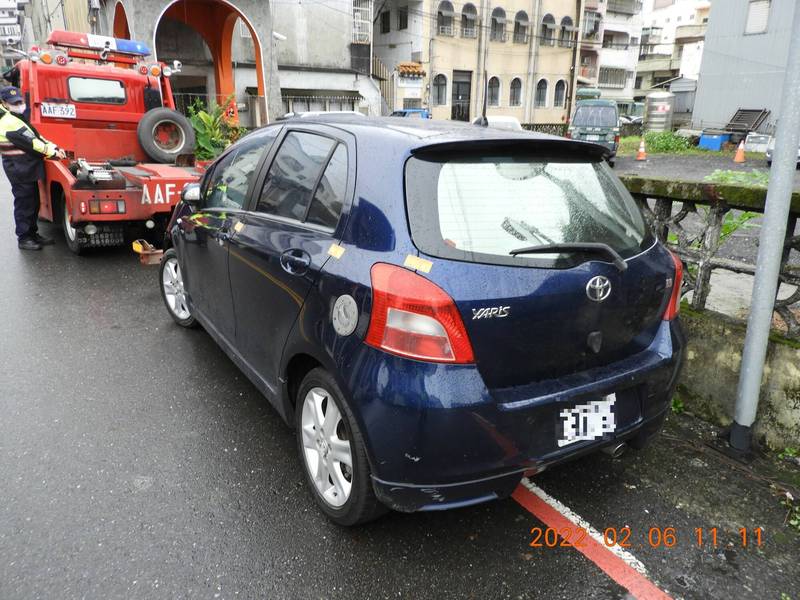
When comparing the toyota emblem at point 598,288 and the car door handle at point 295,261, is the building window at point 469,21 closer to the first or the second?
the car door handle at point 295,261

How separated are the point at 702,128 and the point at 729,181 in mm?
29611

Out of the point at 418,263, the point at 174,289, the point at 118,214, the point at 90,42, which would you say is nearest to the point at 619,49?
the point at 90,42

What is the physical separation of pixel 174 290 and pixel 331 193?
2828mm

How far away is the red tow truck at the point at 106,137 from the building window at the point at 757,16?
1082 inches

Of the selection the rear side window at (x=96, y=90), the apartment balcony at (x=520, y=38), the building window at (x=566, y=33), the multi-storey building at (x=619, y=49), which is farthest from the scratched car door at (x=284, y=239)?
the multi-storey building at (x=619, y=49)

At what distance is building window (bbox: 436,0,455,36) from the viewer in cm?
3198

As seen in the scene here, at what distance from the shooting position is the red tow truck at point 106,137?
665cm

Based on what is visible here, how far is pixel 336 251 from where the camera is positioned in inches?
95.5

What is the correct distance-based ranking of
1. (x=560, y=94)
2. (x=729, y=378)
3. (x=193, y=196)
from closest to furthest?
1. (x=729, y=378)
2. (x=193, y=196)
3. (x=560, y=94)

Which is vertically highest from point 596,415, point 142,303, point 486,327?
point 486,327

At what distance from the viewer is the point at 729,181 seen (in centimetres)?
355

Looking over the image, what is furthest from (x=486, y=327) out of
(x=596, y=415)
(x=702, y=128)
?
(x=702, y=128)

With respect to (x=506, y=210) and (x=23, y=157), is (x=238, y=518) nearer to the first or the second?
(x=506, y=210)

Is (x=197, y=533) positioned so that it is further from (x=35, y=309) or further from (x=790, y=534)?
(x=35, y=309)
